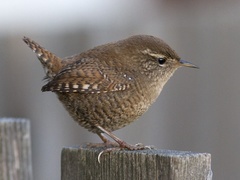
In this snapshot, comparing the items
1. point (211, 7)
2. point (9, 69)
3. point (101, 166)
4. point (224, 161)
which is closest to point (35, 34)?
point (9, 69)

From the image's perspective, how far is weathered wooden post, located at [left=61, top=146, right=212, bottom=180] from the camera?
2.81 m

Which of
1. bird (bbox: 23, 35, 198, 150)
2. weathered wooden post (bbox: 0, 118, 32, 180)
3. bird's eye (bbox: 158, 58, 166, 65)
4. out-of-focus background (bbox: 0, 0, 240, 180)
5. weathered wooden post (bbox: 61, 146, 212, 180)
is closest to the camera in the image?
weathered wooden post (bbox: 61, 146, 212, 180)

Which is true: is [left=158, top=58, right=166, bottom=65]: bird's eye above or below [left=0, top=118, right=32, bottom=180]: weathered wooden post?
above

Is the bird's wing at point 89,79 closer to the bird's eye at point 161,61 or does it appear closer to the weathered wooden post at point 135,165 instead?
the bird's eye at point 161,61

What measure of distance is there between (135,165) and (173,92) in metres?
4.19

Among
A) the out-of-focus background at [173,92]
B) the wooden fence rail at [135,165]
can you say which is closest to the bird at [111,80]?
the wooden fence rail at [135,165]

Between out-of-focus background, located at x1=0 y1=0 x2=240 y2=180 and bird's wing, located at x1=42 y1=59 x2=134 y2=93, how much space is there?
2368 mm

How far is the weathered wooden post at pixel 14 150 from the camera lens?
13.1 ft

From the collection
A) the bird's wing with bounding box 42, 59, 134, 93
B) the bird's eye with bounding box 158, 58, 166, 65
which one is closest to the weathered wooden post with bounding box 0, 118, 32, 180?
the bird's wing with bounding box 42, 59, 134, 93

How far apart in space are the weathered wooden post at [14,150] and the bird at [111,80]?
1.12ft

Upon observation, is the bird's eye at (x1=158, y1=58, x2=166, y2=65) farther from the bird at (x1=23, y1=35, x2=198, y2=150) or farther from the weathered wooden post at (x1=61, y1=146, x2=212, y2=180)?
the weathered wooden post at (x1=61, y1=146, x2=212, y2=180)

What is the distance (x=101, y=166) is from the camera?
3.04 meters

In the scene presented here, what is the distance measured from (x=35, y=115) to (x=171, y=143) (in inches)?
58.1

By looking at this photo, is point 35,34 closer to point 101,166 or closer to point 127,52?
point 127,52
